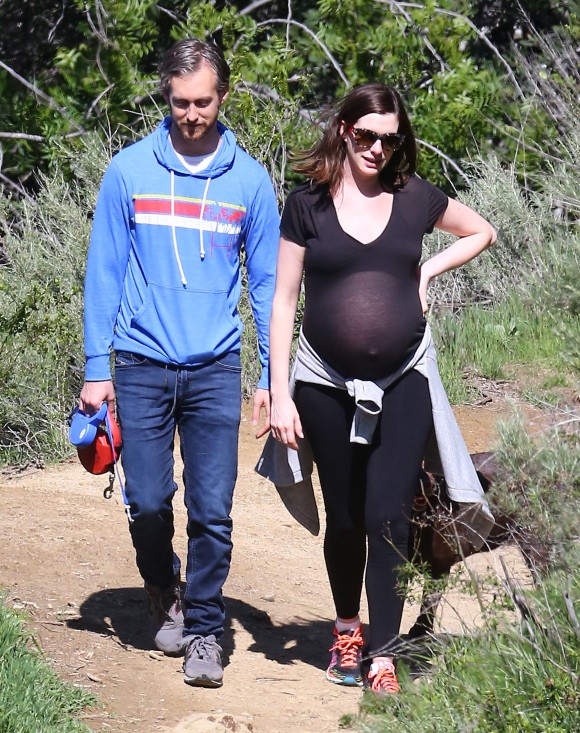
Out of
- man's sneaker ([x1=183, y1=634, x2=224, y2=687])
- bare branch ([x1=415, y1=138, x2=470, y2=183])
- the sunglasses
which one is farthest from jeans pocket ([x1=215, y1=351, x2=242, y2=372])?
bare branch ([x1=415, y1=138, x2=470, y2=183])

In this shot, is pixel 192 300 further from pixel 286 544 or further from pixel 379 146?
pixel 286 544

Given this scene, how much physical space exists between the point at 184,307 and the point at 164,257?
0.18m

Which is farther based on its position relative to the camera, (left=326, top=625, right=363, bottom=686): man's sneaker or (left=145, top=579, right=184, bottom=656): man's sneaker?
(left=145, top=579, right=184, bottom=656): man's sneaker

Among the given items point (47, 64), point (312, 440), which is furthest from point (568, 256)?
point (47, 64)

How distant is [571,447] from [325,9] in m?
6.86

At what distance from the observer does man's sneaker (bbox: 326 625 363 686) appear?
445 cm

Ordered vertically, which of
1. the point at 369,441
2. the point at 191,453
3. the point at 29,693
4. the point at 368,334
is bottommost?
the point at 29,693

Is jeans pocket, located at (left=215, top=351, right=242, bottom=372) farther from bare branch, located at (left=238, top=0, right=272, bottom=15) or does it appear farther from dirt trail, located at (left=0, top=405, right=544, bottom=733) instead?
bare branch, located at (left=238, top=0, right=272, bottom=15)

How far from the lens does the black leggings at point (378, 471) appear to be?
4.11m

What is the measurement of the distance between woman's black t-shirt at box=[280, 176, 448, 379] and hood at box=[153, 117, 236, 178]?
1.08 ft

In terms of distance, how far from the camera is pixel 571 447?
3795 millimetres

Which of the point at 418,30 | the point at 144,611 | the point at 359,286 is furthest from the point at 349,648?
the point at 418,30

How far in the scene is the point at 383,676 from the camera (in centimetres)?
417

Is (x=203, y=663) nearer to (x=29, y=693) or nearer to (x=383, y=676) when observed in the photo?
(x=383, y=676)
